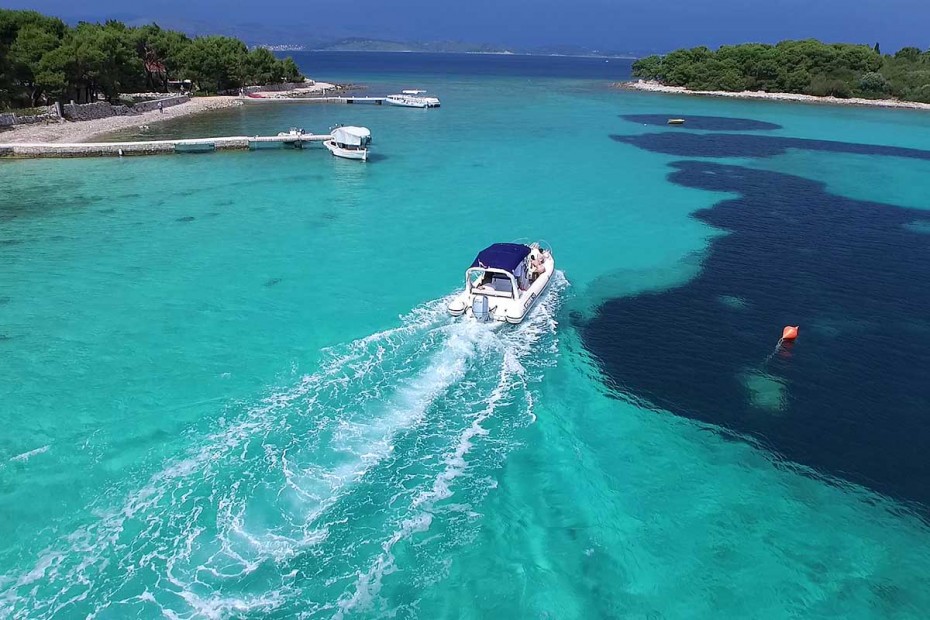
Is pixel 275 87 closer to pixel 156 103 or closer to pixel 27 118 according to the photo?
pixel 156 103

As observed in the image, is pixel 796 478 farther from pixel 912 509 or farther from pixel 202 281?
pixel 202 281

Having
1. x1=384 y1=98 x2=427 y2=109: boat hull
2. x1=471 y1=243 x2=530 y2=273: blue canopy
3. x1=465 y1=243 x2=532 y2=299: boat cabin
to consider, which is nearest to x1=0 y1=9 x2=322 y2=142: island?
x1=384 y1=98 x2=427 y2=109: boat hull

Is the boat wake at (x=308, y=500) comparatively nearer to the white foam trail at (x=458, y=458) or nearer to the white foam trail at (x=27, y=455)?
the white foam trail at (x=458, y=458)

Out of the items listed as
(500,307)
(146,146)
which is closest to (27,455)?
(500,307)

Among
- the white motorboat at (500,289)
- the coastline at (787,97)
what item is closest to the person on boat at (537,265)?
the white motorboat at (500,289)

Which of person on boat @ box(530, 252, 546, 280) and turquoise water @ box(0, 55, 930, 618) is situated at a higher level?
person on boat @ box(530, 252, 546, 280)

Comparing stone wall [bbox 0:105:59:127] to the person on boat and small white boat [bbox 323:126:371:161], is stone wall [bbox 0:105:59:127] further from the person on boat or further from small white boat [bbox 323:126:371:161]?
the person on boat

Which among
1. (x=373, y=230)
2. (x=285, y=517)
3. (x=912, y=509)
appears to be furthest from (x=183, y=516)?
(x=373, y=230)
